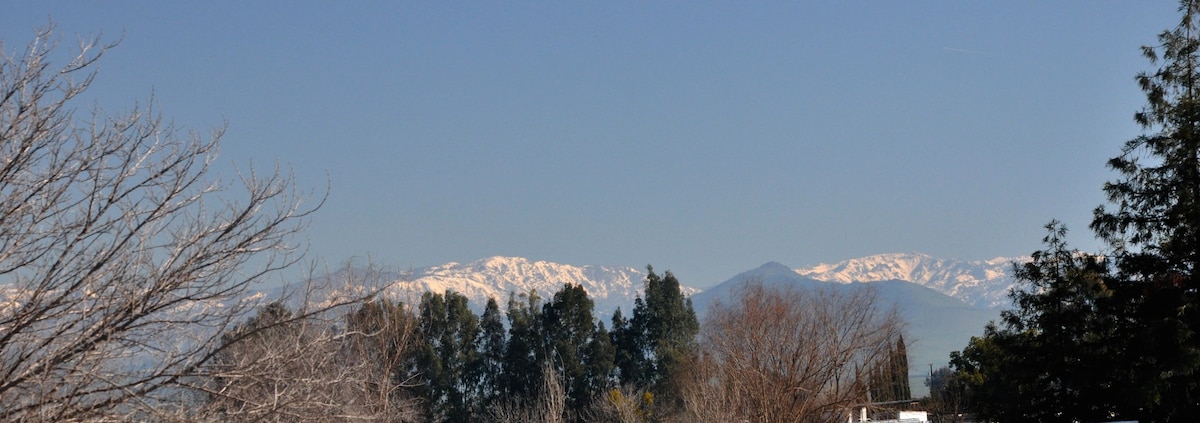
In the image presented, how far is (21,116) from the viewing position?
8680mm

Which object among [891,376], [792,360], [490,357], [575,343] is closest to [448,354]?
[490,357]

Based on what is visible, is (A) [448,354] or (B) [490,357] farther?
(B) [490,357]

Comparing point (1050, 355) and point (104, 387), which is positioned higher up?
point (1050, 355)

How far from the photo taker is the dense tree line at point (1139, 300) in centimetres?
2592

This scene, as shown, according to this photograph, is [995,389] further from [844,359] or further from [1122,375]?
[1122,375]

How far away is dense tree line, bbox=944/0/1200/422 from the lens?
2592cm

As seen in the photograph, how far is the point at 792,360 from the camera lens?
33.2 meters

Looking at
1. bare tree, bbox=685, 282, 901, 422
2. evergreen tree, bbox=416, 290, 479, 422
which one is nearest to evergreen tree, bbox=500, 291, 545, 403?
evergreen tree, bbox=416, 290, 479, 422

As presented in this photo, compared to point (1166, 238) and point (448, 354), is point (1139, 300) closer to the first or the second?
point (1166, 238)

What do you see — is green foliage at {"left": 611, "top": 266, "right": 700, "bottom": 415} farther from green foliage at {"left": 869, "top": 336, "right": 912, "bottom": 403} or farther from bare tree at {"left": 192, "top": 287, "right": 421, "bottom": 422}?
bare tree at {"left": 192, "top": 287, "right": 421, "bottom": 422}

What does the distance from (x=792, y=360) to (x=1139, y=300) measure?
8951mm

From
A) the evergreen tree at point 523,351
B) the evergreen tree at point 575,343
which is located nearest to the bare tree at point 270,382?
the evergreen tree at point 523,351

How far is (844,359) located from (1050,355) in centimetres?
538

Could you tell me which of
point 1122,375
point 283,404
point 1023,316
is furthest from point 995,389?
point 283,404
